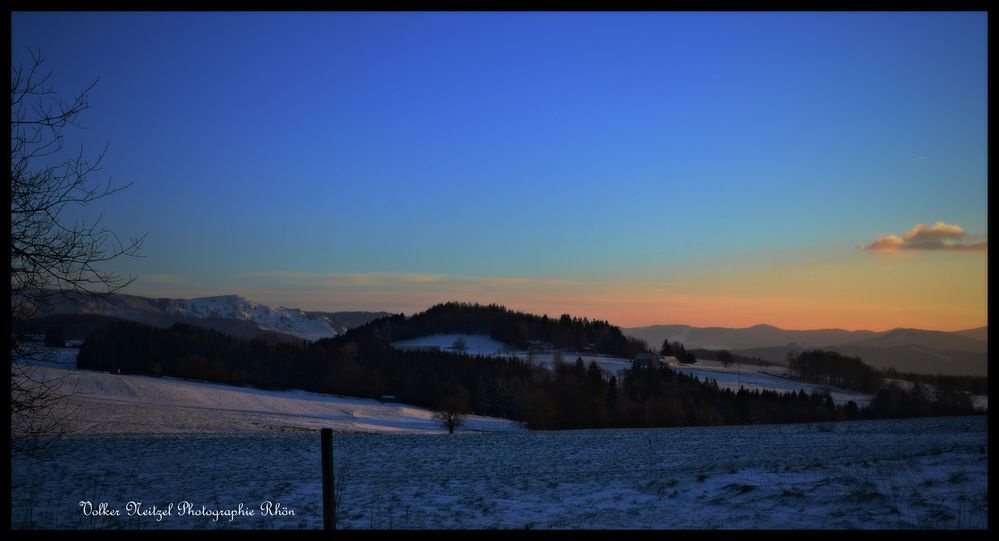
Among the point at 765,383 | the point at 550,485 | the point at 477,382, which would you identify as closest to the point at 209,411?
the point at 477,382

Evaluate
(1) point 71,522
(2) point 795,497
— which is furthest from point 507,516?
(1) point 71,522

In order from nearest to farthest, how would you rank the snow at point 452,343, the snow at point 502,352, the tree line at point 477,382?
the tree line at point 477,382, the snow at point 502,352, the snow at point 452,343

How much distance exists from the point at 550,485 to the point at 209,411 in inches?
2438

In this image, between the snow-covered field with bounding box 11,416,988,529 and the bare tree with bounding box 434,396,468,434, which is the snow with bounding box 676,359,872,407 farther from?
the snow-covered field with bounding box 11,416,988,529

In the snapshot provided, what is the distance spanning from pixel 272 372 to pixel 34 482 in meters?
112

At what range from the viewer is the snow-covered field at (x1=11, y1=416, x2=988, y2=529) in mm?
10586

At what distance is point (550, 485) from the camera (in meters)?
15.1

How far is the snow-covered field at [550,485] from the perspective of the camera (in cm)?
1059

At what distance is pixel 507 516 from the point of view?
1147 cm

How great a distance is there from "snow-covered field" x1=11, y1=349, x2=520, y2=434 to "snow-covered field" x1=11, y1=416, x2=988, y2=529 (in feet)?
93.9

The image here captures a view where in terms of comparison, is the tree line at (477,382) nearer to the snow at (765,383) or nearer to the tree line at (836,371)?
the snow at (765,383)

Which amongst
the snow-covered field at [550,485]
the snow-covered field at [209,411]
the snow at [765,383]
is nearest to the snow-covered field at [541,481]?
the snow-covered field at [550,485]

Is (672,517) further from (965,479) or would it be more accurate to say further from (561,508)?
(965,479)

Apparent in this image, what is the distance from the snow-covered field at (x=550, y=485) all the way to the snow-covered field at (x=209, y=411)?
2862 centimetres
